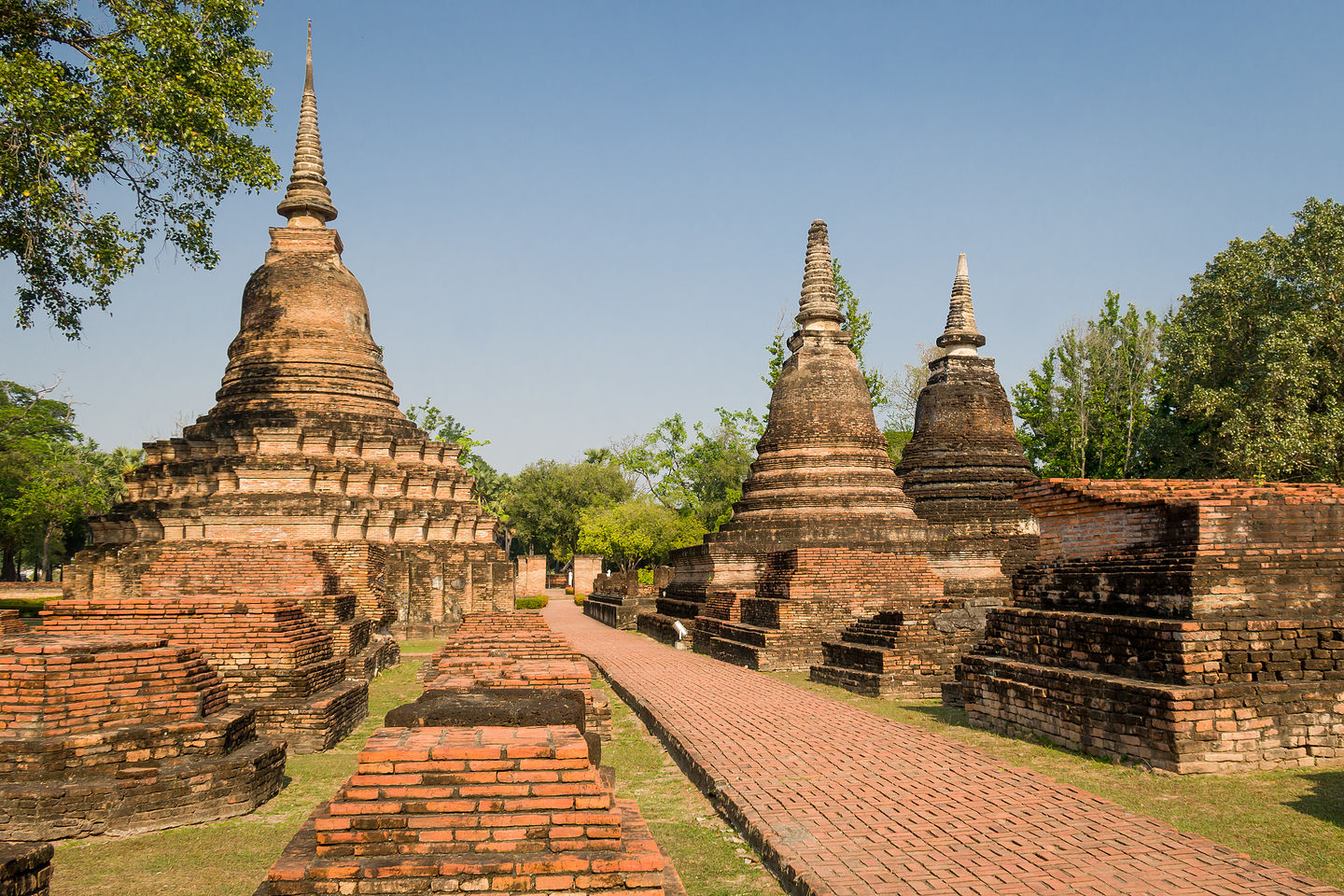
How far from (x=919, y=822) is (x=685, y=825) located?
56.1 inches

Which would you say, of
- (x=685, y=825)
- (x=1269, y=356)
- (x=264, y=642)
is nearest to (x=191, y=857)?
(x=685, y=825)

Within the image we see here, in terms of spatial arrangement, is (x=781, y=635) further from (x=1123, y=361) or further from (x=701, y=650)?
(x=1123, y=361)

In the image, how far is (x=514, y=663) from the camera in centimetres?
796

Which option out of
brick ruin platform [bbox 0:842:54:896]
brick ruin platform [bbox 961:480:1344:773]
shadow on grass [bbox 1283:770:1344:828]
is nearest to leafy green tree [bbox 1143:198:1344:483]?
brick ruin platform [bbox 961:480:1344:773]

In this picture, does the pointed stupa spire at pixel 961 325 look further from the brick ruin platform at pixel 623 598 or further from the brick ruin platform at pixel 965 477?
the brick ruin platform at pixel 623 598

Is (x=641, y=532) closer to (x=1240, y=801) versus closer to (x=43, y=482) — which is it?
(x=43, y=482)

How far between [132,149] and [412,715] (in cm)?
1117

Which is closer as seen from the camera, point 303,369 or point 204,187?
point 204,187

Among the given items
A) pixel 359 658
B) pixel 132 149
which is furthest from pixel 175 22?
pixel 359 658

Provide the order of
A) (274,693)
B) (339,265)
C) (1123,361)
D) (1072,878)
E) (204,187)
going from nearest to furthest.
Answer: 1. (1072,878)
2. (274,693)
3. (204,187)
4. (339,265)
5. (1123,361)

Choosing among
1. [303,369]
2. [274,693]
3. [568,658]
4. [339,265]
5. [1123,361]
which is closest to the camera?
[274,693]

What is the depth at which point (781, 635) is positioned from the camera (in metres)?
14.2

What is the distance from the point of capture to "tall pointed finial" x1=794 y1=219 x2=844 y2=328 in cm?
2109

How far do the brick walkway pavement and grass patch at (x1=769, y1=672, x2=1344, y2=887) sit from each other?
0.22 metres
